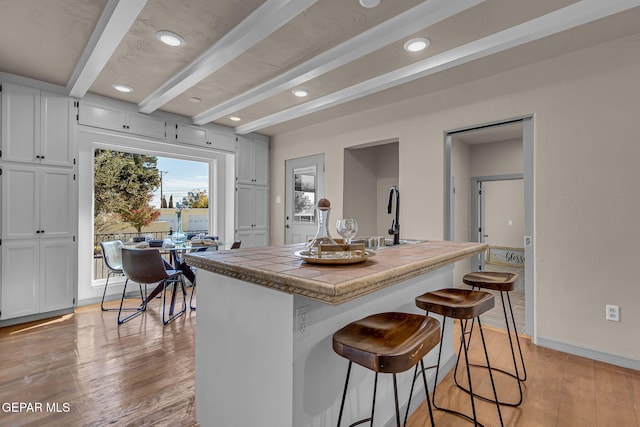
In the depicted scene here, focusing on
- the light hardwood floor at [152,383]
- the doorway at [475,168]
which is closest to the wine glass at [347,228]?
the light hardwood floor at [152,383]

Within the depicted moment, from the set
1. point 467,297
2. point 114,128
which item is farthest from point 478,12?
point 114,128

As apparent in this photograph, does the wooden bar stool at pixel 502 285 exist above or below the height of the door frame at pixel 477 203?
below

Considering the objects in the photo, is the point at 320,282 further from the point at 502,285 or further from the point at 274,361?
the point at 502,285

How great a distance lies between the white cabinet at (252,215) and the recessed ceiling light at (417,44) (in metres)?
3.47

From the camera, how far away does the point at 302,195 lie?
524 cm

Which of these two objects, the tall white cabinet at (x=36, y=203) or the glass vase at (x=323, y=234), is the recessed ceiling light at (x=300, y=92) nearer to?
the glass vase at (x=323, y=234)

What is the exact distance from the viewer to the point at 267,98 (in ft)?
12.3

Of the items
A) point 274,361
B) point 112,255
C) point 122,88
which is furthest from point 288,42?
point 112,255

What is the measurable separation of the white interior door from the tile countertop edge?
353 centimetres

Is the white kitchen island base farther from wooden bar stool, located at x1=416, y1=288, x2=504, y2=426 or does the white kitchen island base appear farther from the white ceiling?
the white ceiling

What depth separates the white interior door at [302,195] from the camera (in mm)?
5012

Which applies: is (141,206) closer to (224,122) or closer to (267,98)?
(224,122)
